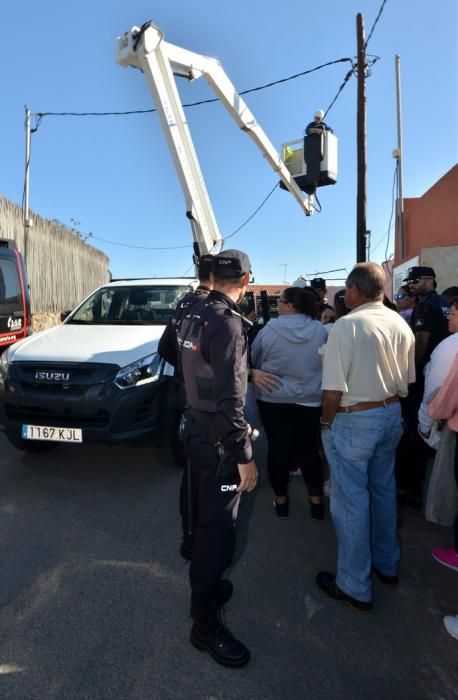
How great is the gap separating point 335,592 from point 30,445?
10.1 ft

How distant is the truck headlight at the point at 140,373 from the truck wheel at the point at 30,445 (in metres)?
1.24

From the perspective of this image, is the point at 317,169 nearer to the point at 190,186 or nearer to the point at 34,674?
the point at 190,186

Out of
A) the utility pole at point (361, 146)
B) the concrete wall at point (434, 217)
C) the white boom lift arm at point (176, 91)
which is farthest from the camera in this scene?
the utility pole at point (361, 146)

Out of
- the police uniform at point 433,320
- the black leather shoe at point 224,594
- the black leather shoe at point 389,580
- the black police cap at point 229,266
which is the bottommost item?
the black leather shoe at point 389,580

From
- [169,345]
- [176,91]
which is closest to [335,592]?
[169,345]

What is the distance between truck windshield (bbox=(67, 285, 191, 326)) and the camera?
5.02m

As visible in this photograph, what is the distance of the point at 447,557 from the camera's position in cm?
283

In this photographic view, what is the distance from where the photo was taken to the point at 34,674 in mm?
1931

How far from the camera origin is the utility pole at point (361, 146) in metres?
9.95

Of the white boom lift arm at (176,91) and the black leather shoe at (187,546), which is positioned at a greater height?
the white boom lift arm at (176,91)

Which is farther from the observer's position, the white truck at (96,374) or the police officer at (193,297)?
the white truck at (96,374)

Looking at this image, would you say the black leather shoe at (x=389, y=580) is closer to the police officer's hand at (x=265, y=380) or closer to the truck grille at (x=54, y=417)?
the police officer's hand at (x=265, y=380)

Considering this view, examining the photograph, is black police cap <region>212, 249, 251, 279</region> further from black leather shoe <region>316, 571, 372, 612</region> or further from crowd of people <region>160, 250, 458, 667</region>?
black leather shoe <region>316, 571, 372, 612</region>

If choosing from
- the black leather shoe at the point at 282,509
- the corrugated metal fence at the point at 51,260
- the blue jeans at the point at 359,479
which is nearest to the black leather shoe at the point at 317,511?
the black leather shoe at the point at 282,509
